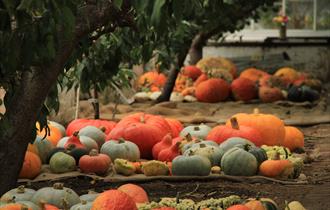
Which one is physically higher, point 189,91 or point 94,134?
point 94,134

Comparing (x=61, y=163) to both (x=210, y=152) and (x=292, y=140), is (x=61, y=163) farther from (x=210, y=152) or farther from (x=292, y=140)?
(x=292, y=140)

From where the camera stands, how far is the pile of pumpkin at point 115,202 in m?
4.40

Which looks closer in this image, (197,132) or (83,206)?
(83,206)

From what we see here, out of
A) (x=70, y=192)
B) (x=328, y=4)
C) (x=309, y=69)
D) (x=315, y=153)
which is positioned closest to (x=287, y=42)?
(x=309, y=69)

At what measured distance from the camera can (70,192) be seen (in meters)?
5.20

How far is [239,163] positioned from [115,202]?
2.85m

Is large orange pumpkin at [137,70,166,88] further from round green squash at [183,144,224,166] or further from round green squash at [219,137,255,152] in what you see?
round green squash at [183,144,224,166]

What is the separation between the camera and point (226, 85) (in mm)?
15477

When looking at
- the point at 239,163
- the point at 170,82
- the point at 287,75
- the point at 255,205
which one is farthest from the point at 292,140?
the point at 287,75

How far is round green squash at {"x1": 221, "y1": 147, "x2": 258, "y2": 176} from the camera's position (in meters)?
7.10

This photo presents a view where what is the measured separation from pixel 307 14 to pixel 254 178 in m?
15.1

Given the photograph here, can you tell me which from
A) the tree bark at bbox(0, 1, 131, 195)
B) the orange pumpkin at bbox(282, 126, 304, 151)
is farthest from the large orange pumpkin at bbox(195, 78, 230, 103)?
the tree bark at bbox(0, 1, 131, 195)

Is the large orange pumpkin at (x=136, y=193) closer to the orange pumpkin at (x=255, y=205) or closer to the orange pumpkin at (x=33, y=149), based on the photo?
the orange pumpkin at (x=255, y=205)

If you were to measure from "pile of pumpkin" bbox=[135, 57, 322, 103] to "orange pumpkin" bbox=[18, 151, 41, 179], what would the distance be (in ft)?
26.1
